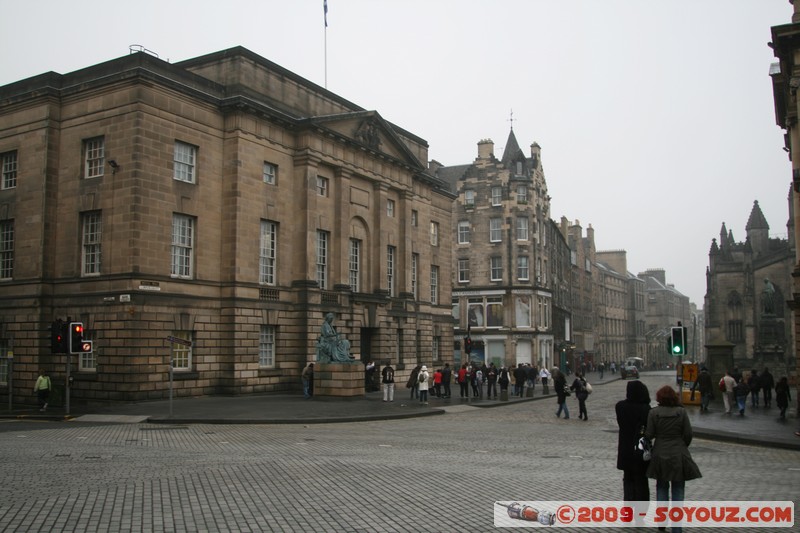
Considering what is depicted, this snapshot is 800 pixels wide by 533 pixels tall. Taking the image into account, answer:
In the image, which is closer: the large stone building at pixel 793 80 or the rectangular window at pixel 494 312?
the large stone building at pixel 793 80

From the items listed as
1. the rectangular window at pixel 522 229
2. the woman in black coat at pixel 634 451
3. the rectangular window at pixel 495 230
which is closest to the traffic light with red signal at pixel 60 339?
the woman in black coat at pixel 634 451

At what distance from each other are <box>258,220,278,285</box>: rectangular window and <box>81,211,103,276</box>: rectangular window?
725 centimetres

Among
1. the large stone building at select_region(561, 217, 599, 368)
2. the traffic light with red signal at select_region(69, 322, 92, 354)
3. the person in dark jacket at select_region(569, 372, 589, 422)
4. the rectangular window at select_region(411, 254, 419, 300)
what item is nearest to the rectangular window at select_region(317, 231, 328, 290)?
the rectangular window at select_region(411, 254, 419, 300)

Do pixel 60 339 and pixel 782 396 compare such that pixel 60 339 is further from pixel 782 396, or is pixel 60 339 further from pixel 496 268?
pixel 496 268

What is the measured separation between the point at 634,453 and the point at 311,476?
5.23 metres

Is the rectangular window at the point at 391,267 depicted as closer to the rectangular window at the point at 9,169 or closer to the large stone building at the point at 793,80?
the rectangular window at the point at 9,169

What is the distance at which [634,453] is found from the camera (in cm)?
880

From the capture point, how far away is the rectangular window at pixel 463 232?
68688 millimetres

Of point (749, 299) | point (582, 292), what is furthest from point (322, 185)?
point (582, 292)

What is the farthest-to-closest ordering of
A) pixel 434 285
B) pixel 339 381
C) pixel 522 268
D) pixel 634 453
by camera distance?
pixel 522 268 → pixel 434 285 → pixel 339 381 → pixel 634 453

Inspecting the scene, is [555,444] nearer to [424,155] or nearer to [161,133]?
[161,133]

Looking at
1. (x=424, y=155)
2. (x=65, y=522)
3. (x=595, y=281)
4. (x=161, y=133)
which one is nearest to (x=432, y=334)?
(x=424, y=155)

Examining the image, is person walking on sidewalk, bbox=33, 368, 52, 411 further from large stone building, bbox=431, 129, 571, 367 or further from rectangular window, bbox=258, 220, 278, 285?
large stone building, bbox=431, 129, 571, 367

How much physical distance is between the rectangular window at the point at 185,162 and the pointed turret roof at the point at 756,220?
81080mm
